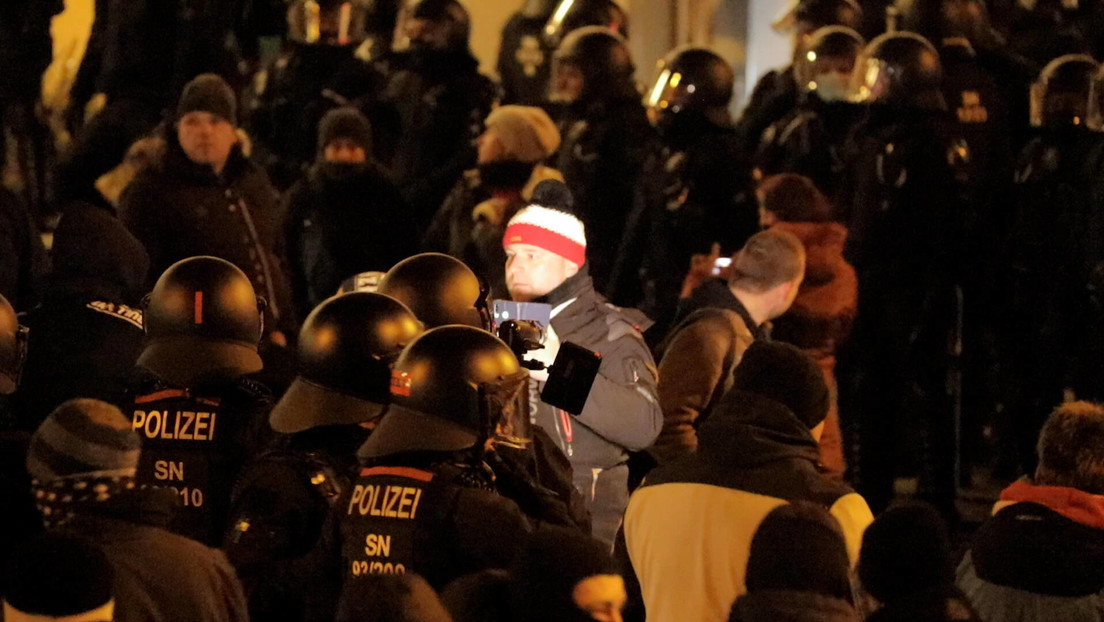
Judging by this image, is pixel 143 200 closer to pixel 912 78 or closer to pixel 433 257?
pixel 433 257

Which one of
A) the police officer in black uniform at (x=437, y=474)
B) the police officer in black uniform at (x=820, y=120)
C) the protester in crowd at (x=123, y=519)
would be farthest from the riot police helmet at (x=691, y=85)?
the protester in crowd at (x=123, y=519)

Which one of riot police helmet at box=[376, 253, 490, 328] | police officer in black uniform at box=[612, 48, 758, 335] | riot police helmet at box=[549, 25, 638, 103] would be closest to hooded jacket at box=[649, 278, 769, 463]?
riot police helmet at box=[376, 253, 490, 328]

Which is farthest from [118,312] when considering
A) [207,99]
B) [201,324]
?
[207,99]

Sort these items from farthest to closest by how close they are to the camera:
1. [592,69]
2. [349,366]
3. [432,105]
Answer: [432,105]
[592,69]
[349,366]

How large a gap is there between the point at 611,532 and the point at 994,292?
15.3ft

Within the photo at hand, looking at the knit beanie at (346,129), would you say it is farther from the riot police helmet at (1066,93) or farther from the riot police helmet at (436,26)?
the riot police helmet at (1066,93)

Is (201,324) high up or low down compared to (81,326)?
up

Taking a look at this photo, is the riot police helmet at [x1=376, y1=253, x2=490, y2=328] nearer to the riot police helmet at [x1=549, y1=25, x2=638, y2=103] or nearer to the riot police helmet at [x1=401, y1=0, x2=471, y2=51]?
the riot police helmet at [x1=549, y1=25, x2=638, y2=103]

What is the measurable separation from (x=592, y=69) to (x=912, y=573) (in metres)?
6.57

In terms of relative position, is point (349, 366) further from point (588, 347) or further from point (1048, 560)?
point (1048, 560)

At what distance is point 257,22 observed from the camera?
11.9 metres

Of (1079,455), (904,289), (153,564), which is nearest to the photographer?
(153,564)

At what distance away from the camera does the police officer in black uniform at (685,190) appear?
873cm

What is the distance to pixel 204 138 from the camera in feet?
27.1
